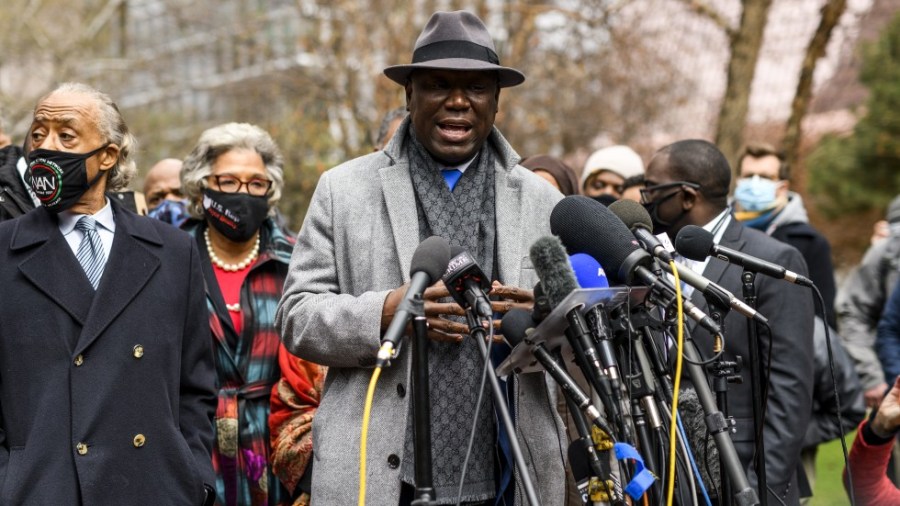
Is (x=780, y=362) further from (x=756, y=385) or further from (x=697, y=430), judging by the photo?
(x=756, y=385)

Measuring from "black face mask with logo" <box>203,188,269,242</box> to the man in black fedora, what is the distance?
1.54 meters

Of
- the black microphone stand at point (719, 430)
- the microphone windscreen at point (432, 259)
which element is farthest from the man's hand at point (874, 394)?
the microphone windscreen at point (432, 259)

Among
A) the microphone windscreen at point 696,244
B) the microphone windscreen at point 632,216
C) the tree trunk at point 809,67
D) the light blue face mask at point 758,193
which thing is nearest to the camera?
the microphone windscreen at point 696,244

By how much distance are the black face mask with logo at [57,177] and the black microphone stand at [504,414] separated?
5.68 feet

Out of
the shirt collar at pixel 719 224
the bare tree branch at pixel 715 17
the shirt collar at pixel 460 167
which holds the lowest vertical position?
the shirt collar at pixel 719 224

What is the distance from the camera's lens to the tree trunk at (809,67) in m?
12.6

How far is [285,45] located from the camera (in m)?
18.6

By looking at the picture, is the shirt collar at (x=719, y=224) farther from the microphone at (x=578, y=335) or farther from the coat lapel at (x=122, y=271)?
the coat lapel at (x=122, y=271)

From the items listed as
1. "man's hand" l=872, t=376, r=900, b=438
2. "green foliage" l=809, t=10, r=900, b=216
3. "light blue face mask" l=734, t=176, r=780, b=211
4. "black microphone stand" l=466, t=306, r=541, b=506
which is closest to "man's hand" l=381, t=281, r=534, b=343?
"black microphone stand" l=466, t=306, r=541, b=506

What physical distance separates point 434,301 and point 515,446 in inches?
33.2

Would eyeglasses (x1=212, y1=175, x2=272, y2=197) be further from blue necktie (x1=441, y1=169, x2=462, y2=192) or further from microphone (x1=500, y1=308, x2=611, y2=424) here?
A: microphone (x1=500, y1=308, x2=611, y2=424)

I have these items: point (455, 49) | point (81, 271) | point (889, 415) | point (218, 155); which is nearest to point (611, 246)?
point (455, 49)

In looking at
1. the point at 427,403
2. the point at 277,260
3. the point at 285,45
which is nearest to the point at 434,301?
the point at 427,403

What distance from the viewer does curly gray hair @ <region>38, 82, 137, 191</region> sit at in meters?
4.48
